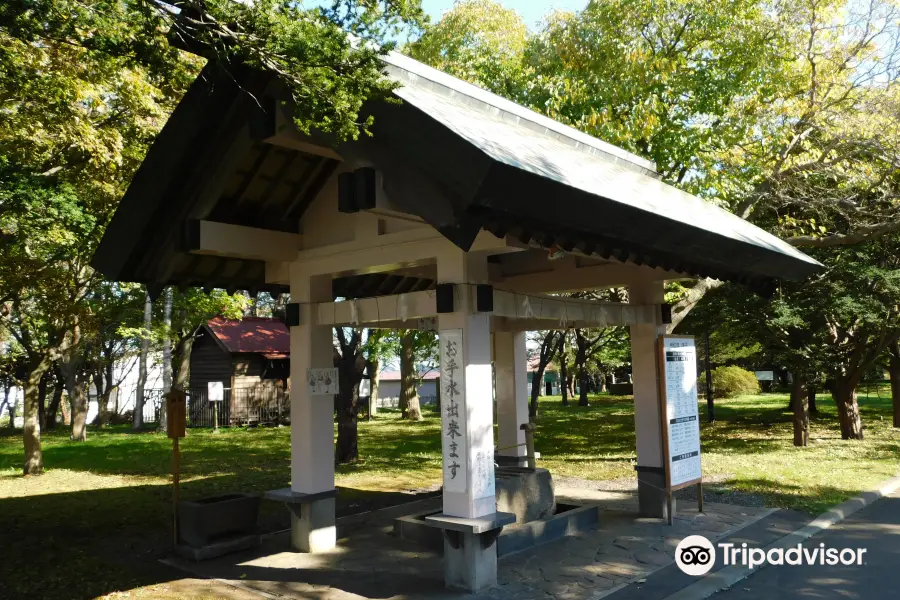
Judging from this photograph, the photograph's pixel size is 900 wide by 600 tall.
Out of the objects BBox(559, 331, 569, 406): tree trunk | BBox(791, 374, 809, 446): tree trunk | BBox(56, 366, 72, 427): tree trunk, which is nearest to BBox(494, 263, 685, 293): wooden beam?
BBox(791, 374, 809, 446): tree trunk

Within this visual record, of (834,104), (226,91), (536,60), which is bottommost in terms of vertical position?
(226,91)

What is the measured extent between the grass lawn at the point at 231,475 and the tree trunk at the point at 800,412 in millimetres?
434

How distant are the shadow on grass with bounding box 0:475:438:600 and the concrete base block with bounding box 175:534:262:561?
0.95 feet

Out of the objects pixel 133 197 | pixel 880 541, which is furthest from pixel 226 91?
pixel 880 541

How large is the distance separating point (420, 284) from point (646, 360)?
3762 millimetres

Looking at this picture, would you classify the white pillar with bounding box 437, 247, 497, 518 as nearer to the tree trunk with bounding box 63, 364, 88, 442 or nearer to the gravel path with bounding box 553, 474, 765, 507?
the gravel path with bounding box 553, 474, 765, 507

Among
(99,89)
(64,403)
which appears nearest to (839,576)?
(99,89)

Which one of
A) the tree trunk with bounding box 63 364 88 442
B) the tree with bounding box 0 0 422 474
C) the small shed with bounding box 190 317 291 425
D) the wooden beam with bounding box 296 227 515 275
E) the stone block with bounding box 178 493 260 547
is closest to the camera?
the tree with bounding box 0 0 422 474

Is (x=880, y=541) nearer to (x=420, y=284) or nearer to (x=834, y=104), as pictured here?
(x=420, y=284)

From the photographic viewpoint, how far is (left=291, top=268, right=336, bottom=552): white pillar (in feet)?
26.2

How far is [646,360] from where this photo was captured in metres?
9.35

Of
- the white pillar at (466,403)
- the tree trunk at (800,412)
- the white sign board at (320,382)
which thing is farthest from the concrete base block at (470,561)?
the tree trunk at (800,412)

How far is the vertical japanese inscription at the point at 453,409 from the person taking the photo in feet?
20.8

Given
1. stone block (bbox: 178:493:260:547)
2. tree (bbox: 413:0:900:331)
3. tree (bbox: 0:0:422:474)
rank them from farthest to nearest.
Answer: tree (bbox: 413:0:900:331) → stone block (bbox: 178:493:260:547) → tree (bbox: 0:0:422:474)
